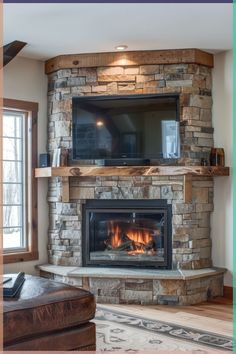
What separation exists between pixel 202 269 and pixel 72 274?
1.34 m

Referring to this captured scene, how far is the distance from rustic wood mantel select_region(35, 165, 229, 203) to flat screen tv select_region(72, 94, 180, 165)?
0.45 feet

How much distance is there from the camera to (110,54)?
481 centimetres

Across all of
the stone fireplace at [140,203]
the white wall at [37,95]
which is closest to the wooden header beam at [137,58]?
the stone fireplace at [140,203]

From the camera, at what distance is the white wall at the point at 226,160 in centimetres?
477

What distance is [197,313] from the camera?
4.15 m

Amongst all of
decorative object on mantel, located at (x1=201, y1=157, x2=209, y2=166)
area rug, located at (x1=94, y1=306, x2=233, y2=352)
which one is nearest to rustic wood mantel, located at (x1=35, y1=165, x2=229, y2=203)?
decorative object on mantel, located at (x1=201, y1=157, x2=209, y2=166)

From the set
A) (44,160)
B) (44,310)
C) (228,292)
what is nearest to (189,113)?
(44,160)

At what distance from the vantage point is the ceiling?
3.63m

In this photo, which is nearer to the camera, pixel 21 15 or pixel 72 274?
pixel 21 15

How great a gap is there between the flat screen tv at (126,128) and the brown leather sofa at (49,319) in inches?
90.4

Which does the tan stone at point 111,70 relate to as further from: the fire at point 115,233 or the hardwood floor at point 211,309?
the hardwood floor at point 211,309

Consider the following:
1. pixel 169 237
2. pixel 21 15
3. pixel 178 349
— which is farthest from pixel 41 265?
pixel 21 15

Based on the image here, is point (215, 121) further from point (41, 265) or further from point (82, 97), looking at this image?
point (41, 265)

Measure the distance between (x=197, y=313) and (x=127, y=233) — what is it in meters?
1.19
